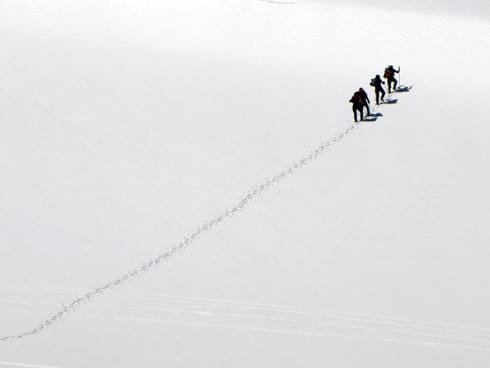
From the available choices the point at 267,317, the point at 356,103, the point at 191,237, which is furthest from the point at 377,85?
the point at 267,317

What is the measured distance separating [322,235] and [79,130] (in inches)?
208

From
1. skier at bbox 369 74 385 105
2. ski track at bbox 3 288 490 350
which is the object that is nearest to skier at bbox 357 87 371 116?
skier at bbox 369 74 385 105

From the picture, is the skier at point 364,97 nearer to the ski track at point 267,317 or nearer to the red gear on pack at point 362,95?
the red gear on pack at point 362,95

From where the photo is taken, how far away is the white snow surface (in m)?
9.32

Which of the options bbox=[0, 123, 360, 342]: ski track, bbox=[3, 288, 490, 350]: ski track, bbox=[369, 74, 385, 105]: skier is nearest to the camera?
bbox=[3, 288, 490, 350]: ski track

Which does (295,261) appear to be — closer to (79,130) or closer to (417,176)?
(417,176)

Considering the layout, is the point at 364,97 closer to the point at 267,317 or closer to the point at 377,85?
the point at 377,85

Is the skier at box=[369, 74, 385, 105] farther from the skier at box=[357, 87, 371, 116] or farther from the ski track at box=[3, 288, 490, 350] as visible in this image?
the ski track at box=[3, 288, 490, 350]

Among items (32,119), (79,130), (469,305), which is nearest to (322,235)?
(469,305)

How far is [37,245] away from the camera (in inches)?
438

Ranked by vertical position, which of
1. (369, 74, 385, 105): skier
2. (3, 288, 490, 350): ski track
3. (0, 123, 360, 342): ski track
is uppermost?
(369, 74, 385, 105): skier

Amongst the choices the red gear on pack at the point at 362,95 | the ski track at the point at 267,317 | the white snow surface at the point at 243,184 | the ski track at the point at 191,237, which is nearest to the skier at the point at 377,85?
the white snow surface at the point at 243,184

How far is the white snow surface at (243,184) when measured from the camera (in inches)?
367

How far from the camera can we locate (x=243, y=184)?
12562 millimetres
